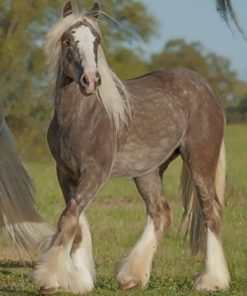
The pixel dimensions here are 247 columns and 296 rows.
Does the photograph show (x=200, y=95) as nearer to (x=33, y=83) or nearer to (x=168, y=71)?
(x=168, y=71)

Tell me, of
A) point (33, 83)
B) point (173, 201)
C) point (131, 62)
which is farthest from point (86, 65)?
point (131, 62)

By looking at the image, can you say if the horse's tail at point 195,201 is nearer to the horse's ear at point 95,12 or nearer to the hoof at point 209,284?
the hoof at point 209,284

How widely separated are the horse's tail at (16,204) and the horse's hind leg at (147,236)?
133 centimetres

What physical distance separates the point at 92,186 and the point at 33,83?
67.2 ft

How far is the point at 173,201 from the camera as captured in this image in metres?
16.6

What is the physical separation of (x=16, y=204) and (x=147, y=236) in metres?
1.57

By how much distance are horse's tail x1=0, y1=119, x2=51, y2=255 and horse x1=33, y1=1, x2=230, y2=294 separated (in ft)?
4.39

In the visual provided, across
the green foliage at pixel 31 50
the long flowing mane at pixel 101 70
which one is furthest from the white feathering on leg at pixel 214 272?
the green foliage at pixel 31 50

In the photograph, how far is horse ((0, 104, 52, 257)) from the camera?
800cm

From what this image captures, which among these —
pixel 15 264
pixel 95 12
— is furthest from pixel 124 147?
pixel 15 264

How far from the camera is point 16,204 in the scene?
8008 millimetres

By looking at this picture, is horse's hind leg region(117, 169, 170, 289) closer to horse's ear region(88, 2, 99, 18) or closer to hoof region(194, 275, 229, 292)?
hoof region(194, 275, 229, 292)

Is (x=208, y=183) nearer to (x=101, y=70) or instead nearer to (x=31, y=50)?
(x=101, y=70)

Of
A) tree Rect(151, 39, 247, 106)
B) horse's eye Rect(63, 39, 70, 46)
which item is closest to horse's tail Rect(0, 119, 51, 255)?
horse's eye Rect(63, 39, 70, 46)
